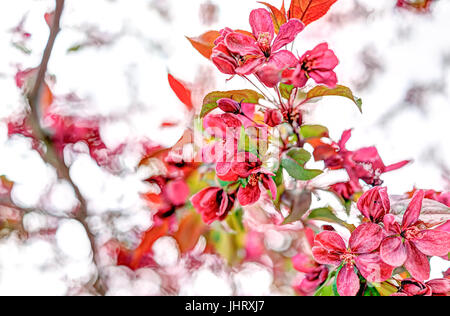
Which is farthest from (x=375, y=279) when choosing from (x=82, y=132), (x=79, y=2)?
(x=79, y=2)

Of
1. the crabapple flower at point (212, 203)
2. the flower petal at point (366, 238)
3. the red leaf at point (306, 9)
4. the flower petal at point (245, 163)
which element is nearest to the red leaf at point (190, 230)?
the crabapple flower at point (212, 203)

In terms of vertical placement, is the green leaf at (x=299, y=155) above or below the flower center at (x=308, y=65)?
below

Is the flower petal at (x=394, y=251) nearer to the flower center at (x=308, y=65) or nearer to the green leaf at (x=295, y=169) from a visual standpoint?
the green leaf at (x=295, y=169)

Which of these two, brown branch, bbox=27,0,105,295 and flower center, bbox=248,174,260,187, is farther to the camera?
brown branch, bbox=27,0,105,295

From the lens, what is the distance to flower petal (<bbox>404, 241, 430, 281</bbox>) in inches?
18.1

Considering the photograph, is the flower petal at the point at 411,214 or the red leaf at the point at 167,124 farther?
the red leaf at the point at 167,124

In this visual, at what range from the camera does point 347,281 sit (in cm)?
48

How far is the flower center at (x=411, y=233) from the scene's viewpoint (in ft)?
1.51

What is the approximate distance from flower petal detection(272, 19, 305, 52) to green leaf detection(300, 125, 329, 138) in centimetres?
12

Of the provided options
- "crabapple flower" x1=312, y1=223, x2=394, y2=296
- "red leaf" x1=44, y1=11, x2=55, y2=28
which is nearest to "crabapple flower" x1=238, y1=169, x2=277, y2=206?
"crabapple flower" x1=312, y1=223, x2=394, y2=296

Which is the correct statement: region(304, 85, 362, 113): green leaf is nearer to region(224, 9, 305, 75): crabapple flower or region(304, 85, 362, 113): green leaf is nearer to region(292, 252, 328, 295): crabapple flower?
region(224, 9, 305, 75): crabapple flower

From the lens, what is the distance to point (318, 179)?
52cm

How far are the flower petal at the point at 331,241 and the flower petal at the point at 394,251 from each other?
5cm
